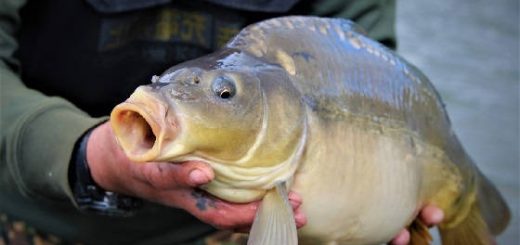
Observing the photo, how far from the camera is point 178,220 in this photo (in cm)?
185

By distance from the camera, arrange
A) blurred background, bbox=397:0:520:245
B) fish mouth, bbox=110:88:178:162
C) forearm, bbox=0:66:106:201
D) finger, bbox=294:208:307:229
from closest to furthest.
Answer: fish mouth, bbox=110:88:178:162
finger, bbox=294:208:307:229
forearm, bbox=0:66:106:201
blurred background, bbox=397:0:520:245

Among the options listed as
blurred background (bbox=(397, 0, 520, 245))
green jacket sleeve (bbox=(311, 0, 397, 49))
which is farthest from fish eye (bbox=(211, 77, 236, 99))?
blurred background (bbox=(397, 0, 520, 245))

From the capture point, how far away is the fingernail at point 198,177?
112 centimetres

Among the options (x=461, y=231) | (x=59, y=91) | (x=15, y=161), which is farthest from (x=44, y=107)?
(x=461, y=231)

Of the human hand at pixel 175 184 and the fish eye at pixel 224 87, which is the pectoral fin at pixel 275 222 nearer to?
the human hand at pixel 175 184

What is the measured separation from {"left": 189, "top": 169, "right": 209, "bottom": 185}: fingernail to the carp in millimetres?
16

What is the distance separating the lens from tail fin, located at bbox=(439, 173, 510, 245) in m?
1.72

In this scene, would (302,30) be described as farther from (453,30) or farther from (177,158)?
(453,30)

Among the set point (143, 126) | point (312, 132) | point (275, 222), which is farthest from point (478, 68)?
point (143, 126)

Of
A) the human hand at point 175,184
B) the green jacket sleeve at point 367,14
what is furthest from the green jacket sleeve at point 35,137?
the green jacket sleeve at point 367,14

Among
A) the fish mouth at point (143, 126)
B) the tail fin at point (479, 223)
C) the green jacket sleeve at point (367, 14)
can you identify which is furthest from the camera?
the green jacket sleeve at point (367, 14)

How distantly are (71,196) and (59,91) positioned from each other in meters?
0.37

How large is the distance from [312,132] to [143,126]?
0.29 m

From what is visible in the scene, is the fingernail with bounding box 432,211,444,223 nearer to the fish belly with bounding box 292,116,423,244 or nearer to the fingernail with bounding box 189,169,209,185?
the fish belly with bounding box 292,116,423,244
